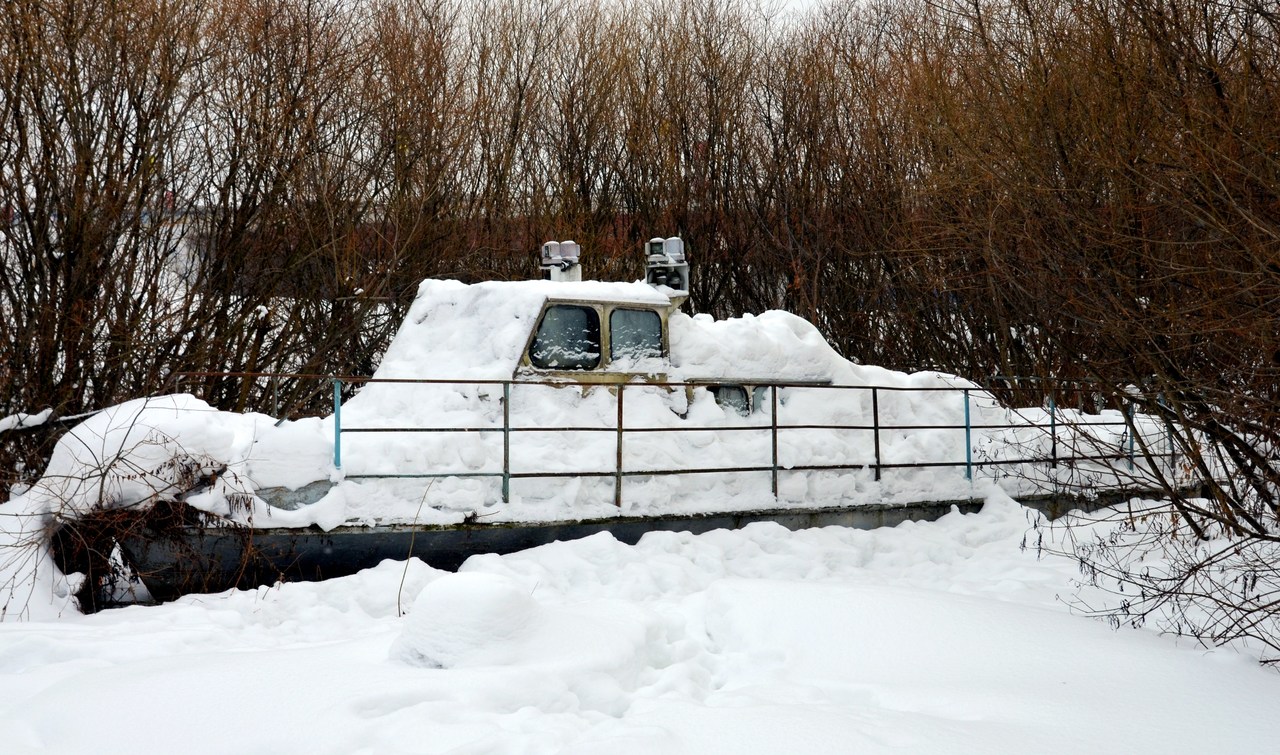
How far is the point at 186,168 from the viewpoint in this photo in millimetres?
12688

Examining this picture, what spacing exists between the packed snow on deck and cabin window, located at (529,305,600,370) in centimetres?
15

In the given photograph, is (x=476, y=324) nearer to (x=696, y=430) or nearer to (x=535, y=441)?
(x=535, y=441)

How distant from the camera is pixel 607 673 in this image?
16.9ft

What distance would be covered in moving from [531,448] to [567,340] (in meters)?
1.18

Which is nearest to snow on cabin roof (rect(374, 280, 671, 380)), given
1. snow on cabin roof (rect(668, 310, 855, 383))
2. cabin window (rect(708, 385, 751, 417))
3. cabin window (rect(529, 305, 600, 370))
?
cabin window (rect(529, 305, 600, 370))

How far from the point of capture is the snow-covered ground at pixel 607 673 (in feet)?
13.9

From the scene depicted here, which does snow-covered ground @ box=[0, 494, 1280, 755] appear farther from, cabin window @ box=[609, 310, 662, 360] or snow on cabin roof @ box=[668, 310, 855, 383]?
snow on cabin roof @ box=[668, 310, 855, 383]

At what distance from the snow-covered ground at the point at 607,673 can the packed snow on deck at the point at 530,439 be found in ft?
2.42

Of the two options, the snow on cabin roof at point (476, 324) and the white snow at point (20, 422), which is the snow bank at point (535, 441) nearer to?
the snow on cabin roof at point (476, 324)

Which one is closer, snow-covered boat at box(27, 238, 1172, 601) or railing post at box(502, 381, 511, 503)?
snow-covered boat at box(27, 238, 1172, 601)

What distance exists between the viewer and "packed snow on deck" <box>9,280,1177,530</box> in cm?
691

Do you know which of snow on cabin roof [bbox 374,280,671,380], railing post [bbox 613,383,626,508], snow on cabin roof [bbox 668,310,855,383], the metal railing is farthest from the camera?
snow on cabin roof [bbox 668,310,855,383]

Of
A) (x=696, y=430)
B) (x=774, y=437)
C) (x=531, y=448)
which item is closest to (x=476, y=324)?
(x=531, y=448)

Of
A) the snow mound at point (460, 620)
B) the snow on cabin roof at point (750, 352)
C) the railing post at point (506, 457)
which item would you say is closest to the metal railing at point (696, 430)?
the railing post at point (506, 457)
